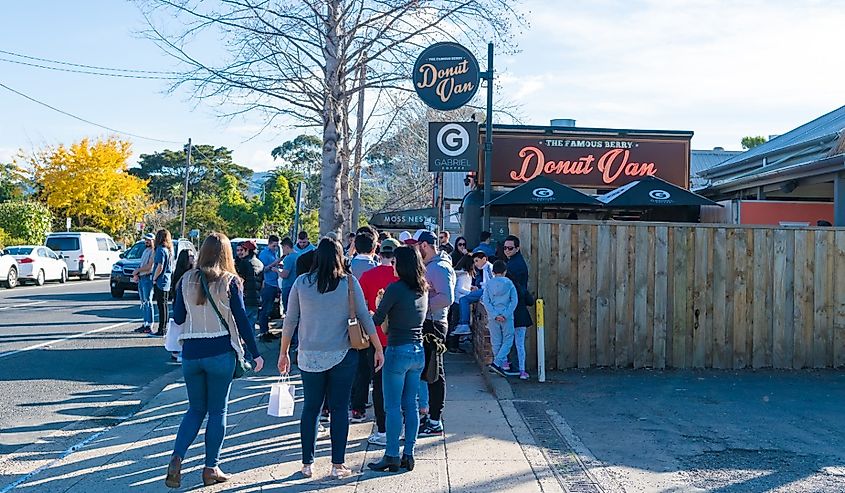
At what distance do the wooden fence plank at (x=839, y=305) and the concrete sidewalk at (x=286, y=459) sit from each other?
521cm

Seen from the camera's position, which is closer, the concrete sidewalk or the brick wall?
the concrete sidewalk

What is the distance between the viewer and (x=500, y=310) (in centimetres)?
954

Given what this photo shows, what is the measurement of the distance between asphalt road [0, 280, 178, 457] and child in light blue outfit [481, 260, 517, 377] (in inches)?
164

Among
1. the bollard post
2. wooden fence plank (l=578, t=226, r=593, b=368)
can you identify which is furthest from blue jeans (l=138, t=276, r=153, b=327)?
wooden fence plank (l=578, t=226, r=593, b=368)

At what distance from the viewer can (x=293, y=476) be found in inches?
242

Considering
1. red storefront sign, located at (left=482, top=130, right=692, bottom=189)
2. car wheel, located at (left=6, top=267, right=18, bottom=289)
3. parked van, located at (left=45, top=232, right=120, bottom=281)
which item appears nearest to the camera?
red storefront sign, located at (left=482, top=130, right=692, bottom=189)

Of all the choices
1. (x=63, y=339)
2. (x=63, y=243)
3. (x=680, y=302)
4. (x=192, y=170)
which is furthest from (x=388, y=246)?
(x=192, y=170)

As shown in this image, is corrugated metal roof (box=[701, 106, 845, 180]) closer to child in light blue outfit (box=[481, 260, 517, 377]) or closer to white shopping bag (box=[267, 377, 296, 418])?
child in light blue outfit (box=[481, 260, 517, 377])

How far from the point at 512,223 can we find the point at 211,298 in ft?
17.3

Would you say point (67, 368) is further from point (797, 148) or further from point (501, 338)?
point (797, 148)

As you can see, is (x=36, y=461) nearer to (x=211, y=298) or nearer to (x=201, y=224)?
(x=211, y=298)

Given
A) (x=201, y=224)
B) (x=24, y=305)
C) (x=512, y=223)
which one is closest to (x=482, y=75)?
(x=512, y=223)

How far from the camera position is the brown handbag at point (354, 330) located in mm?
5973

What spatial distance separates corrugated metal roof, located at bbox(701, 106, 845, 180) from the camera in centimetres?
1823
